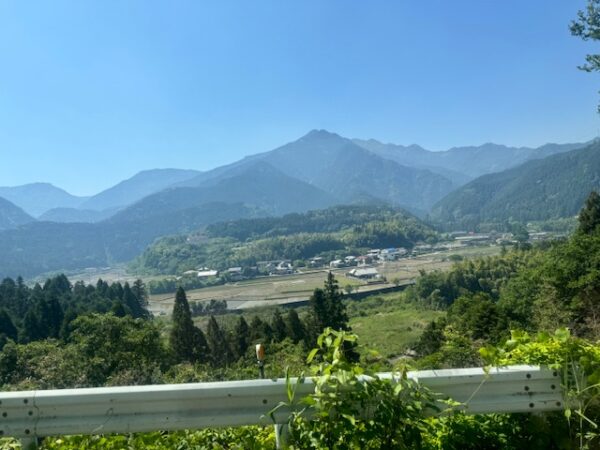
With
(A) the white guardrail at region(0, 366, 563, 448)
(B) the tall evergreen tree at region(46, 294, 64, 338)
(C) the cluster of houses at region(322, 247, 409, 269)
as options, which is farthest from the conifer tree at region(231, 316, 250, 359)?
(C) the cluster of houses at region(322, 247, 409, 269)

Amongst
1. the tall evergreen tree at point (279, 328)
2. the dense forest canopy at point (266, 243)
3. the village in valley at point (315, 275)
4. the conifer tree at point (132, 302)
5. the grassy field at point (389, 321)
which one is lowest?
the grassy field at point (389, 321)

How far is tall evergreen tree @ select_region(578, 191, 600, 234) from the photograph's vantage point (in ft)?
109

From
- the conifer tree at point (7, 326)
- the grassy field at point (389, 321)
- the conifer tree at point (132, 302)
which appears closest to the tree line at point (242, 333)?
the grassy field at point (389, 321)

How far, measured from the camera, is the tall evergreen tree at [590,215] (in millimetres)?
33241

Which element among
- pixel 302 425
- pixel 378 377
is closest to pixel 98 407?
pixel 302 425

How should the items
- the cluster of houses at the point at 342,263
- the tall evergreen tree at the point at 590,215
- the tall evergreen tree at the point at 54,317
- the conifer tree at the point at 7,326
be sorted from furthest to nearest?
the cluster of houses at the point at 342,263
the tall evergreen tree at the point at 54,317
the conifer tree at the point at 7,326
the tall evergreen tree at the point at 590,215

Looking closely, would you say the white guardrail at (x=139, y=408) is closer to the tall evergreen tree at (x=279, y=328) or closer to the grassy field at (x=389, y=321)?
the grassy field at (x=389, y=321)

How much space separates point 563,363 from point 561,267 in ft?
79.6

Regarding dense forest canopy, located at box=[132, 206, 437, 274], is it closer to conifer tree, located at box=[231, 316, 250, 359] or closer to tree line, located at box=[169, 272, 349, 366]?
tree line, located at box=[169, 272, 349, 366]

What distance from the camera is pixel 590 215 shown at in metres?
34.5

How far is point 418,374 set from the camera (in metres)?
1.94

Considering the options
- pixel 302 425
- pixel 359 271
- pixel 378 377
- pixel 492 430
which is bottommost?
pixel 359 271

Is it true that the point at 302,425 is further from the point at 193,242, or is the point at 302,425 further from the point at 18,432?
the point at 193,242

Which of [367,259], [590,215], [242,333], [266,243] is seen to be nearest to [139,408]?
[242,333]
